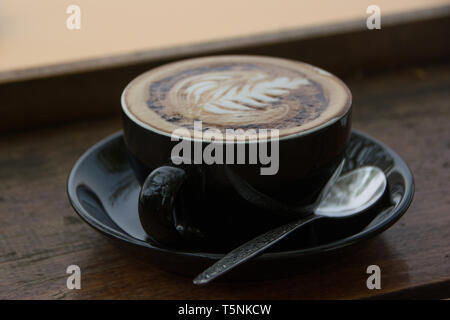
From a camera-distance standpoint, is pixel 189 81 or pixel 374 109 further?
pixel 374 109

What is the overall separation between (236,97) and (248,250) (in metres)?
0.20

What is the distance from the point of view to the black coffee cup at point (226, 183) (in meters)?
0.52

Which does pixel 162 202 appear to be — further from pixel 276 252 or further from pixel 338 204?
pixel 338 204

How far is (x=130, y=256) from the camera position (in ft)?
1.87

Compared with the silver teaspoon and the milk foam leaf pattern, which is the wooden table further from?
the milk foam leaf pattern

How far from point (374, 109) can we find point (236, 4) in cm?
90

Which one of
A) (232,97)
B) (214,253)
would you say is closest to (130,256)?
(214,253)

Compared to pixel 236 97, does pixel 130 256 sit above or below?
below

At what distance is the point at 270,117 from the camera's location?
0.58 m

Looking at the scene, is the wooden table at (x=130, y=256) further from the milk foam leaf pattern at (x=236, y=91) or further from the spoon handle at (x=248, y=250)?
the milk foam leaf pattern at (x=236, y=91)

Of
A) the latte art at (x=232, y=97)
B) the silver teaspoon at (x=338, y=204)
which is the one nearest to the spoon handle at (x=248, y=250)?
the silver teaspoon at (x=338, y=204)

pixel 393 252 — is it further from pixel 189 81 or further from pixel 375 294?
pixel 189 81

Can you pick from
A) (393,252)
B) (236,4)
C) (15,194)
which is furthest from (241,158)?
(236,4)
